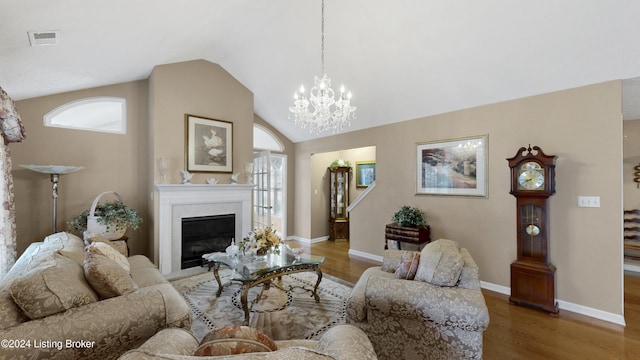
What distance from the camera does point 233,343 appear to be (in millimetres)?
986

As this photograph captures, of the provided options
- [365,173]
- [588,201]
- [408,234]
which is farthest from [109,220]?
[588,201]

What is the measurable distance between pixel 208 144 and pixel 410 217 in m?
3.54

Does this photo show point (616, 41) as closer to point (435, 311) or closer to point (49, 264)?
point (435, 311)

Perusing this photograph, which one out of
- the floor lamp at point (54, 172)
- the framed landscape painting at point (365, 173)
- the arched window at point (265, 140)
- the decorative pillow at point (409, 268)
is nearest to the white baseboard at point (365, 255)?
the framed landscape painting at point (365, 173)

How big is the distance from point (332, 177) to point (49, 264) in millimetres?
5452

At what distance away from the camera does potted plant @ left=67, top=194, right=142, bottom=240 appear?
351 cm

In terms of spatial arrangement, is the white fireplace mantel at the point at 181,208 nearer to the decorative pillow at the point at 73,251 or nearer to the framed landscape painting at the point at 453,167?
the decorative pillow at the point at 73,251

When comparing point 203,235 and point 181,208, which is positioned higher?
→ point 181,208

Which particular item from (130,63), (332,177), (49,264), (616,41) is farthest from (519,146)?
(130,63)

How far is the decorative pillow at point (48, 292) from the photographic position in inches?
53.8

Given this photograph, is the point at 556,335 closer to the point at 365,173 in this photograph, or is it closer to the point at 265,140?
the point at 365,173

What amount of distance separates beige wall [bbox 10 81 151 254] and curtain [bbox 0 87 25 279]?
129 centimetres

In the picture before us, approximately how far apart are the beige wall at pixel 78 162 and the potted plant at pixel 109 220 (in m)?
0.37

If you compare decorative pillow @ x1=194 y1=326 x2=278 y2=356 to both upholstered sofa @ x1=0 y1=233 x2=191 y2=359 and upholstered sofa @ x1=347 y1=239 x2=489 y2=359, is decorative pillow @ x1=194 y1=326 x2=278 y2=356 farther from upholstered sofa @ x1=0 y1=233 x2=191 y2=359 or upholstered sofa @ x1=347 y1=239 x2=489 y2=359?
upholstered sofa @ x1=347 y1=239 x2=489 y2=359
